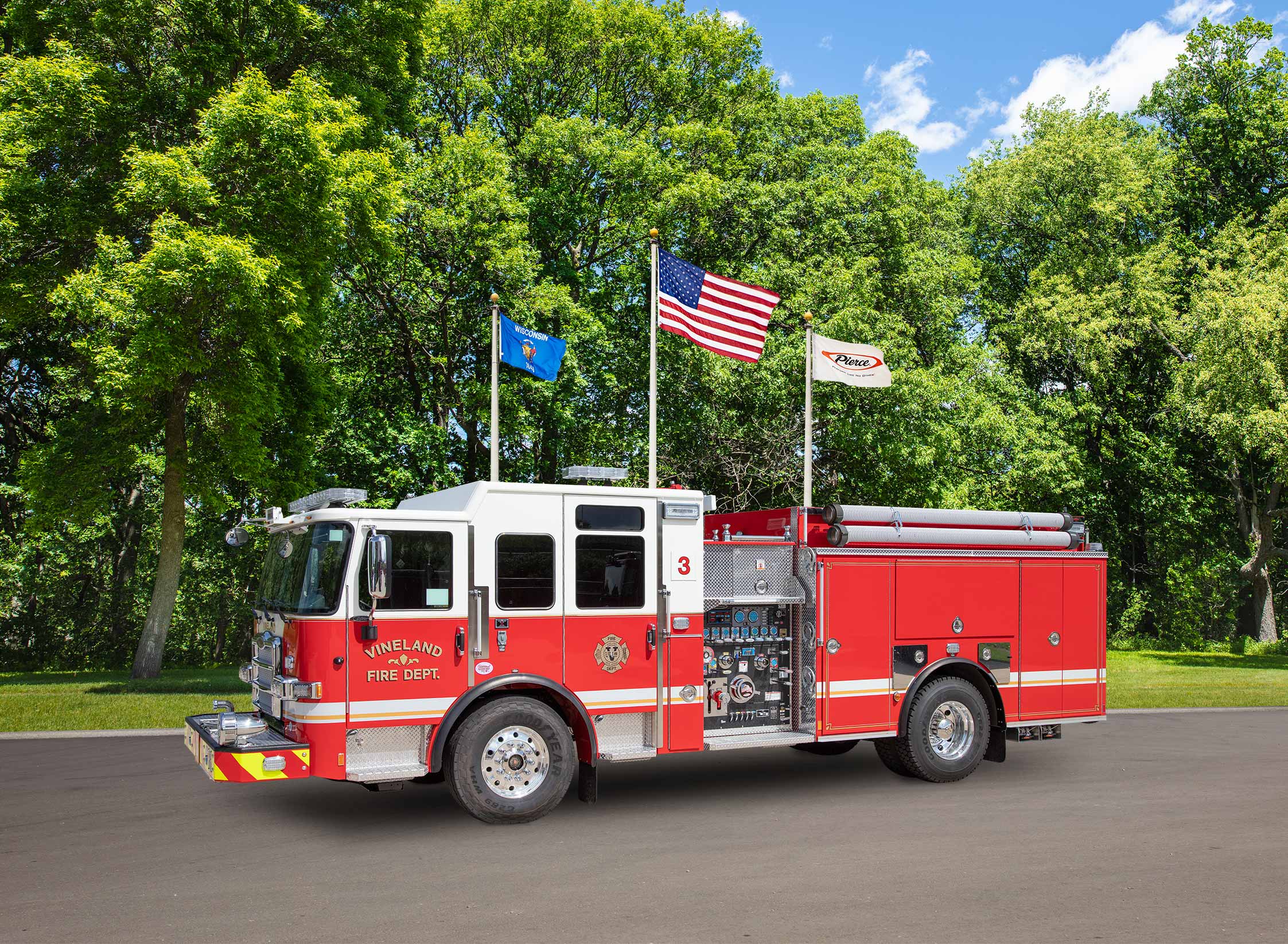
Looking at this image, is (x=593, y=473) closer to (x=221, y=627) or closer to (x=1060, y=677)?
(x=1060, y=677)

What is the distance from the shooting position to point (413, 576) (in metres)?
8.77

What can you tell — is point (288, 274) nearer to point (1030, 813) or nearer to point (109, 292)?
point (109, 292)

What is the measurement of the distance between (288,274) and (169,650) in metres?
16.8

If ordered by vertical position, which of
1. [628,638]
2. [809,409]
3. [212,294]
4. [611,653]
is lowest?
[611,653]

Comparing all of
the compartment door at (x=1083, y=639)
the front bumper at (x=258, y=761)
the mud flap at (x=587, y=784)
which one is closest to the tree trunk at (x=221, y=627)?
the front bumper at (x=258, y=761)

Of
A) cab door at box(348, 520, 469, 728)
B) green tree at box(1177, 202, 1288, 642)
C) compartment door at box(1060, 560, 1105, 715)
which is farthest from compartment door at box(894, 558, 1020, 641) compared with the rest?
green tree at box(1177, 202, 1288, 642)

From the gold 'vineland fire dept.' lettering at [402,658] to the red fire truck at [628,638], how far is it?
0.05 ft

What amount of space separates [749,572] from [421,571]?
331cm

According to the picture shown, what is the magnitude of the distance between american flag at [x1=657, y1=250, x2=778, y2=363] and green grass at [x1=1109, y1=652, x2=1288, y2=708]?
9.14 meters

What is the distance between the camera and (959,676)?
11258 mm

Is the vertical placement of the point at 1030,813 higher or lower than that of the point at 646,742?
lower

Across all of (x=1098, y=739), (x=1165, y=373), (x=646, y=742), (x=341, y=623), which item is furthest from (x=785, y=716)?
(x=1165, y=373)

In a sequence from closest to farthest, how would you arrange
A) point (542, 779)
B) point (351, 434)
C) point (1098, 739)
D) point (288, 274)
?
point (542, 779), point (1098, 739), point (288, 274), point (351, 434)

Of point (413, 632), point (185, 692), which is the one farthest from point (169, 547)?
point (413, 632)
